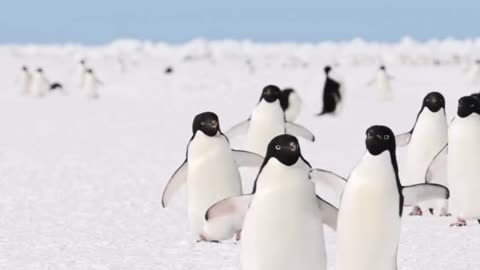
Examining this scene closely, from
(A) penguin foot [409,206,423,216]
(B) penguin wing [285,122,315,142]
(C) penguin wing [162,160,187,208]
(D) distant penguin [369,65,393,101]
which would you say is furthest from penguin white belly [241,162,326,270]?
(D) distant penguin [369,65,393,101]

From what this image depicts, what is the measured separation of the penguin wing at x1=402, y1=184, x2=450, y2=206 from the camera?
4688 mm

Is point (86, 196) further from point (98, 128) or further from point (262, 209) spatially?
point (98, 128)

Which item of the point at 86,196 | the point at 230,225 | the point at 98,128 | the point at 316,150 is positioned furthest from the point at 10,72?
the point at 230,225

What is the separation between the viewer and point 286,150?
4.38m

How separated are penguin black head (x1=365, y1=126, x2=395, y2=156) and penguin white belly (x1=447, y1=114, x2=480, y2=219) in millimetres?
2012

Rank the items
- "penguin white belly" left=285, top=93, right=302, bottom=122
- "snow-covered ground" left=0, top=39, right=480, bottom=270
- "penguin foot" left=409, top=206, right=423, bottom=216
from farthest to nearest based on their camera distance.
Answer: "penguin white belly" left=285, top=93, right=302, bottom=122
"penguin foot" left=409, top=206, right=423, bottom=216
"snow-covered ground" left=0, top=39, right=480, bottom=270

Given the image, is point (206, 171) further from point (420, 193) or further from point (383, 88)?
→ point (383, 88)

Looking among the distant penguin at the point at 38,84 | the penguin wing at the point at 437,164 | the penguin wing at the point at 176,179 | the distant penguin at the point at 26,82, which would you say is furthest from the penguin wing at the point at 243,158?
the distant penguin at the point at 26,82

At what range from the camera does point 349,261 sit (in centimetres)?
450

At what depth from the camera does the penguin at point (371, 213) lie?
4449 mm

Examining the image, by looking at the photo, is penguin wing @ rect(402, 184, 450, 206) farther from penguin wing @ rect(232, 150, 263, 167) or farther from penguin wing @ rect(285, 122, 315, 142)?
penguin wing @ rect(285, 122, 315, 142)

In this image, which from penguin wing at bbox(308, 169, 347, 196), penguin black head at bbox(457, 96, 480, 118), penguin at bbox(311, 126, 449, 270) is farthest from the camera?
penguin black head at bbox(457, 96, 480, 118)

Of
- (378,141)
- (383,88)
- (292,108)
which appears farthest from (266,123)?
(383,88)

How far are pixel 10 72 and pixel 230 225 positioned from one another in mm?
36680
